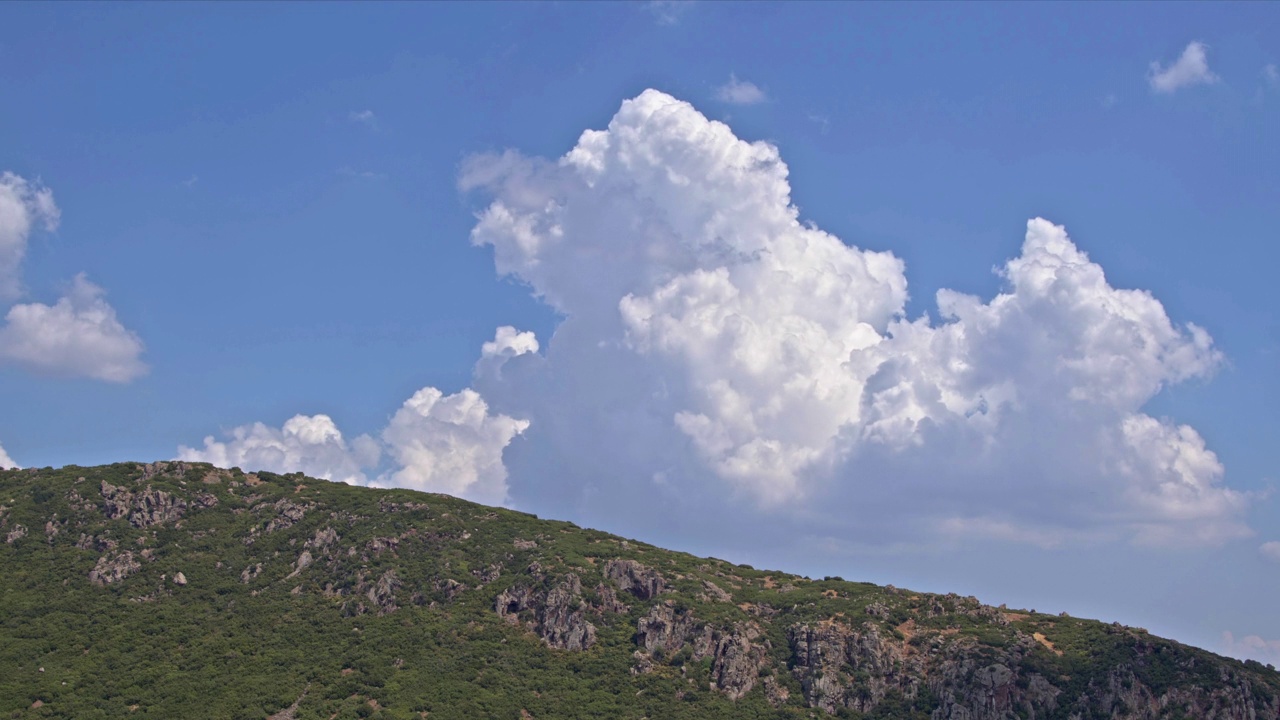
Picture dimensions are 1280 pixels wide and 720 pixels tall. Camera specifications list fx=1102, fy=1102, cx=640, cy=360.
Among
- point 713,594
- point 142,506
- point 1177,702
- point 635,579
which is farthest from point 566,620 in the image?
point 1177,702

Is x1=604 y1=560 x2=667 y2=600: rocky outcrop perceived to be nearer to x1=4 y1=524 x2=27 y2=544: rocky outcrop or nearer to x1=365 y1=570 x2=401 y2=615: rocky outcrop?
x1=365 y1=570 x2=401 y2=615: rocky outcrop

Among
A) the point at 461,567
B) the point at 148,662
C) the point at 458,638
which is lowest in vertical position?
the point at 148,662

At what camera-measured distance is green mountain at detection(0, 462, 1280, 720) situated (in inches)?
5389

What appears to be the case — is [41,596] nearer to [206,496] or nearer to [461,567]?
[206,496]

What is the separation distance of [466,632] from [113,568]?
53893mm

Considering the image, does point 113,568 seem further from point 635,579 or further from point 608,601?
point 635,579

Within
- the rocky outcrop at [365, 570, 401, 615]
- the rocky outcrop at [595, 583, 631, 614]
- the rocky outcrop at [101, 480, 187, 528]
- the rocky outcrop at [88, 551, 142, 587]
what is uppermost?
the rocky outcrop at [101, 480, 187, 528]

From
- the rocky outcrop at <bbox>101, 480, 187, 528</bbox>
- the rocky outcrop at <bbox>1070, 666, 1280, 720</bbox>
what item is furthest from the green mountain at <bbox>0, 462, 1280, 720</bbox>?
the rocky outcrop at <bbox>101, 480, 187, 528</bbox>

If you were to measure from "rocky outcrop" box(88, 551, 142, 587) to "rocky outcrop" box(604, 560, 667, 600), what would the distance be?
69.4m

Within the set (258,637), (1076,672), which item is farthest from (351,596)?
(1076,672)

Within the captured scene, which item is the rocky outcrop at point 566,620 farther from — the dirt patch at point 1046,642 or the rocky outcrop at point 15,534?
the rocky outcrop at point 15,534

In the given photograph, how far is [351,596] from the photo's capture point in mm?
157375

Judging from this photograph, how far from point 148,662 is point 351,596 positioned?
2774 cm

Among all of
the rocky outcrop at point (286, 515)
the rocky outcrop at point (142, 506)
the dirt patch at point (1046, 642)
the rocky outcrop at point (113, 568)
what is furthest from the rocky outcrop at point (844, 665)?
the rocky outcrop at point (142, 506)
